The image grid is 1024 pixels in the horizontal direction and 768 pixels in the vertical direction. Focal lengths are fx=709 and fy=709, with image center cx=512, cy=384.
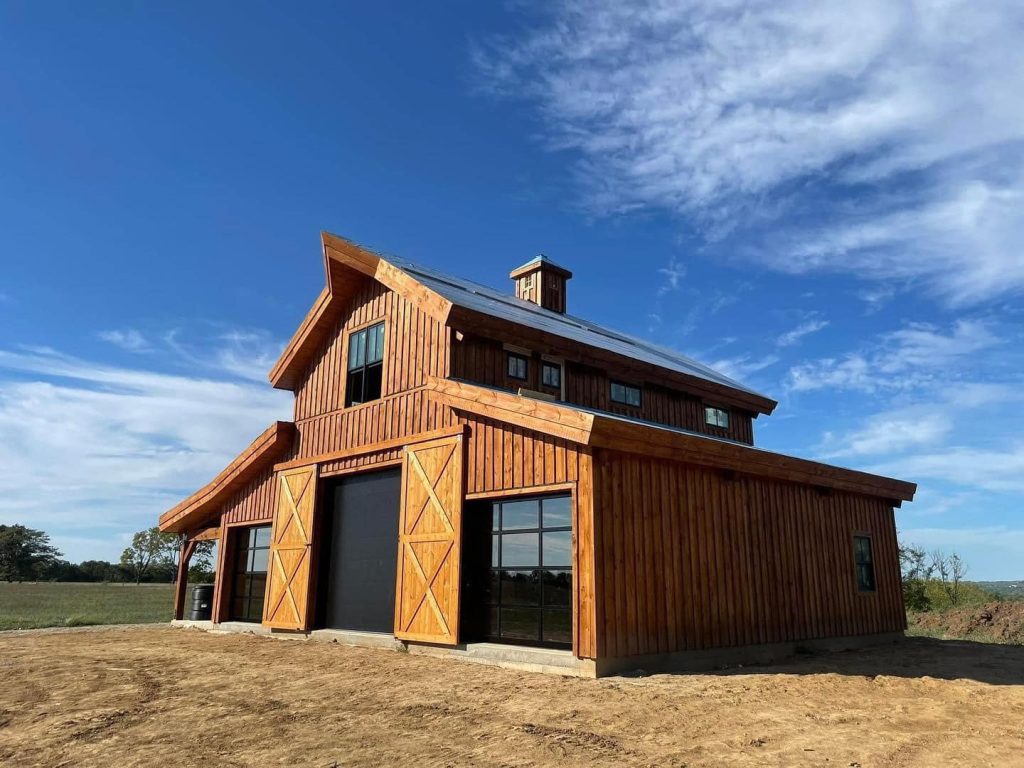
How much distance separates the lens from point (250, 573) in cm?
1694

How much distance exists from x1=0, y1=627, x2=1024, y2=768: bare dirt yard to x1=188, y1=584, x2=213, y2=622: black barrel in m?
7.24

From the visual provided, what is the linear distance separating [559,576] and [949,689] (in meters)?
4.73

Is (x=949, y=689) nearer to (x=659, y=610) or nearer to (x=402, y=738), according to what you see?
(x=659, y=610)

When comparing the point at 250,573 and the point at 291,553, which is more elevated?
the point at 291,553

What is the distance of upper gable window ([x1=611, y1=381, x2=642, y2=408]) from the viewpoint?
14.7 meters

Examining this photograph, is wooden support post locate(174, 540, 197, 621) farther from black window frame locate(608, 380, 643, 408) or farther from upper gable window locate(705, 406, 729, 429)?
upper gable window locate(705, 406, 729, 429)

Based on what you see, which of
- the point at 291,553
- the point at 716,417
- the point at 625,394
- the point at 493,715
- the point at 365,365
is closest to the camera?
the point at 493,715

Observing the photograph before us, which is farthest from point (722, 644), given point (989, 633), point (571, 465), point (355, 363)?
point (989, 633)

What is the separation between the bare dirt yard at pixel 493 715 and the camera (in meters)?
5.53

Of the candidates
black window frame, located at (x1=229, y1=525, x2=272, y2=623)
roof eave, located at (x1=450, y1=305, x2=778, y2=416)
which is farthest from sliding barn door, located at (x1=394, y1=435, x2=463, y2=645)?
black window frame, located at (x1=229, y1=525, x2=272, y2=623)

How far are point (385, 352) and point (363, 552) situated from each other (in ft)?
12.7

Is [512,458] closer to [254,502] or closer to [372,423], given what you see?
[372,423]

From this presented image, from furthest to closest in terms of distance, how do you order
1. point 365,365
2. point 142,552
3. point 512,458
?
point 142,552
point 365,365
point 512,458

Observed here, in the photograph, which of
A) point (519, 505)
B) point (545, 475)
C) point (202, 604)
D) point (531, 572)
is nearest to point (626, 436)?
point (545, 475)
